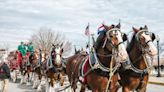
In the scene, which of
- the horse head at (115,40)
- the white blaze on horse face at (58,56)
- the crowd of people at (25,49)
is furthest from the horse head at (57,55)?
the crowd of people at (25,49)

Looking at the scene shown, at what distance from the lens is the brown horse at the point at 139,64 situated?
9.62 metres

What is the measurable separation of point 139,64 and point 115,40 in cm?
172

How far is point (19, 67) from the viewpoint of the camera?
83.0 feet

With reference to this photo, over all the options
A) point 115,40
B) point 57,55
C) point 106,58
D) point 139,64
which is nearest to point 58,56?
point 57,55

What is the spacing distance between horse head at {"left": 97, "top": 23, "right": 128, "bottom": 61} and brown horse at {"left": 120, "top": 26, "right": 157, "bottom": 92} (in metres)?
0.91

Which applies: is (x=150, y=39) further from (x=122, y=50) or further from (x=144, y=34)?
(x=122, y=50)

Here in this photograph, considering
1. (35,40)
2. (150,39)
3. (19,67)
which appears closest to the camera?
(150,39)

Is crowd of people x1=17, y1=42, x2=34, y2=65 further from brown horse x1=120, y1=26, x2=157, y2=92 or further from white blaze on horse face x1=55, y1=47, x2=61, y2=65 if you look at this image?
brown horse x1=120, y1=26, x2=157, y2=92

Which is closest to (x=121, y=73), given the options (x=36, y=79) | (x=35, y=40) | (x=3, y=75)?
(x=3, y=75)

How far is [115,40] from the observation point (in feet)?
28.2

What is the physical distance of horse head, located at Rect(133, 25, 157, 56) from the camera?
926 cm

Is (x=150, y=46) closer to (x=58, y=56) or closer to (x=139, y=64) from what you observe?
(x=139, y=64)

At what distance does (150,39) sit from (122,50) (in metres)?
1.51

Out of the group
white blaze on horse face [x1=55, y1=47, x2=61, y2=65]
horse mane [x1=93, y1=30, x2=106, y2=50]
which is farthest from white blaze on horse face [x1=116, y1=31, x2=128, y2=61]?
white blaze on horse face [x1=55, y1=47, x2=61, y2=65]
